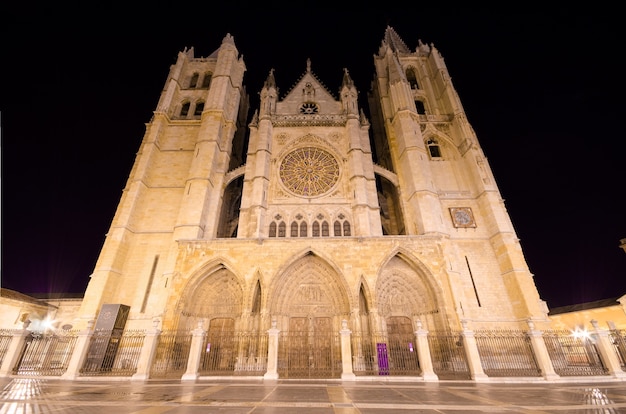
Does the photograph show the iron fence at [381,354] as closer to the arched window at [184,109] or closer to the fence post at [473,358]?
the fence post at [473,358]

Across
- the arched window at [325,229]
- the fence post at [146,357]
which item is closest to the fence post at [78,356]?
the fence post at [146,357]

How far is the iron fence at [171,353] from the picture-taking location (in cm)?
980

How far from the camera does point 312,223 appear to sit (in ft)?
48.7

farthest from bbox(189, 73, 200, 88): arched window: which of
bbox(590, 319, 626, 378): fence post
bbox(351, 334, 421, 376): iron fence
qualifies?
bbox(590, 319, 626, 378): fence post

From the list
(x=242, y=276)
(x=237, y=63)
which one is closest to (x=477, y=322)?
(x=242, y=276)

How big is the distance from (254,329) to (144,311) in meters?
5.83

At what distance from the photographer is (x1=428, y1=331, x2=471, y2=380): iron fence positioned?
952cm

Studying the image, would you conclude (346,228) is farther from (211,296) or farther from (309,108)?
(309,108)

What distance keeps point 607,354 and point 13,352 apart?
59.2 feet

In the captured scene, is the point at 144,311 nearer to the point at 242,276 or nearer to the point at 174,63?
the point at 242,276

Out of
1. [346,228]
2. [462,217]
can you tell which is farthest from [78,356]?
[462,217]

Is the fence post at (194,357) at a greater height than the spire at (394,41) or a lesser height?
lesser

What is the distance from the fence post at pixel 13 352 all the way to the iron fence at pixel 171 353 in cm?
395

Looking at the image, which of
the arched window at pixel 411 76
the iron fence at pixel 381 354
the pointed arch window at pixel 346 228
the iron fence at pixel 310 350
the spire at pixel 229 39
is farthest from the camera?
the arched window at pixel 411 76
